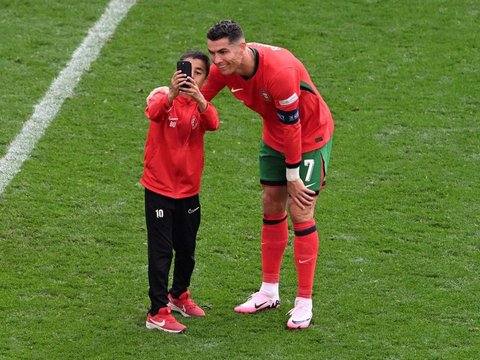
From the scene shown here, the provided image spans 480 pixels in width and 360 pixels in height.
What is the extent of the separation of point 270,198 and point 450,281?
1355 millimetres

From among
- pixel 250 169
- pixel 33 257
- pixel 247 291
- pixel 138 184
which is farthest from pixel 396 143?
pixel 33 257

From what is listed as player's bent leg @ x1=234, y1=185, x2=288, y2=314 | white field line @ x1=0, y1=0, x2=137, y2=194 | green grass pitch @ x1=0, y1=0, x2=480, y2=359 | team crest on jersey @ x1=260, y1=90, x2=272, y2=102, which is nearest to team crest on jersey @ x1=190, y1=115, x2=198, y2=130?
team crest on jersey @ x1=260, y1=90, x2=272, y2=102

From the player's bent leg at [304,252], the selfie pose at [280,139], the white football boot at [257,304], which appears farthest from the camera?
the white football boot at [257,304]

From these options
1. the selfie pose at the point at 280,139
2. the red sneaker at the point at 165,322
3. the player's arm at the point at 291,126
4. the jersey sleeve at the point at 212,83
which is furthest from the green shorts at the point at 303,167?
the red sneaker at the point at 165,322

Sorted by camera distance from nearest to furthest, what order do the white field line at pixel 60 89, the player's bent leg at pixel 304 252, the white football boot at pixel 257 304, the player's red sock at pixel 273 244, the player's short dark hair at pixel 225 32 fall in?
the player's short dark hair at pixel 225 32 → the player's bent leg at pixel 304 252 → the white football boot at pixel 257 304 → the player's red sock at pixel 273 244 → the white field line at pixel 60 89

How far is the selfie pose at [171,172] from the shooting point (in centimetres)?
731

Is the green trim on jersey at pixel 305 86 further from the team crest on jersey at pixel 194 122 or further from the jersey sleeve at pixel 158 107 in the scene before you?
the jersey sleeve at pixel 158 107

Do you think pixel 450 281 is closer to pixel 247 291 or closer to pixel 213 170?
pixel 247 291

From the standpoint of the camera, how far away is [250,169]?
10086 millimetres

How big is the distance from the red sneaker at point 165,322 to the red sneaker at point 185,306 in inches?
10.4

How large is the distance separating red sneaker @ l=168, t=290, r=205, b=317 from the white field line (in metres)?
2.26

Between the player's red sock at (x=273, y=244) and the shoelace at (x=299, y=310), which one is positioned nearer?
the shoelace at (x=299, y=310)

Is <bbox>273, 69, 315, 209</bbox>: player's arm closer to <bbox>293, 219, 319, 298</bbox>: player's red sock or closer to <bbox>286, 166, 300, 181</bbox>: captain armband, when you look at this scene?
<bbox>286, 166, 300, 181</bbox>: captain armband

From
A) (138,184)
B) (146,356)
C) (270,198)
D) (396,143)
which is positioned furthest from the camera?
(396,143)
